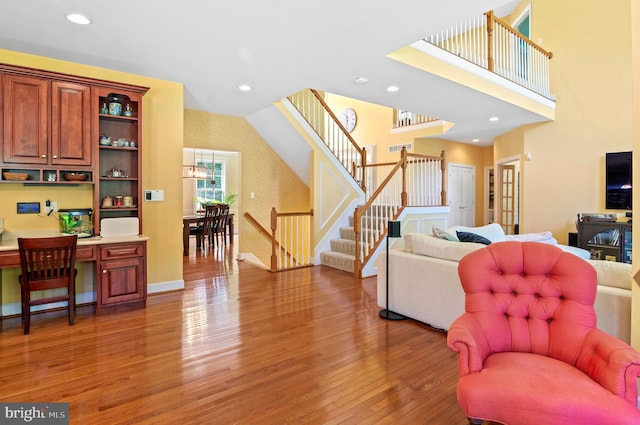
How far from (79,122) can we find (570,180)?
25.4 feet

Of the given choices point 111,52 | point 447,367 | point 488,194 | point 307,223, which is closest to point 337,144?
point 307,223

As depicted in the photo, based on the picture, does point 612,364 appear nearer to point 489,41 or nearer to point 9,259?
point 9,259

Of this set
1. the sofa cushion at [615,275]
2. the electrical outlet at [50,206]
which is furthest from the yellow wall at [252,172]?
the sofa cushion at [615,275]

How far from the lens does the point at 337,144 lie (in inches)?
264

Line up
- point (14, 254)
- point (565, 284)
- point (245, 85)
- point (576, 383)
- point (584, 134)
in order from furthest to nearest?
point (584, 134) < point (245, 85) < point (14, 254) < point (565, 284) < point (576, 383)

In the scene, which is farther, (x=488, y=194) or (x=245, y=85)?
(x=488, y=194)

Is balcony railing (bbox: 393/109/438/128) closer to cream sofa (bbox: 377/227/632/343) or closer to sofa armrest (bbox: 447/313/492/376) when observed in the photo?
cream sofa (bbox: 377/227/632/343)

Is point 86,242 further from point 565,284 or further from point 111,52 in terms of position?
point 565,284

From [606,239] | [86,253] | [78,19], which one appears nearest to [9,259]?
[86,253]

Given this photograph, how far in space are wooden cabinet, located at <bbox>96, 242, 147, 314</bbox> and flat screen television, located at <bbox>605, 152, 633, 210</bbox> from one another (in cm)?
724

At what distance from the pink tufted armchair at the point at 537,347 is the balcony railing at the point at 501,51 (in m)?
3.21

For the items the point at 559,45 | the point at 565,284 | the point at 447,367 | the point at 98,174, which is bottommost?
the point at 447,367

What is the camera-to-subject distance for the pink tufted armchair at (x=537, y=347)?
144 centimetres

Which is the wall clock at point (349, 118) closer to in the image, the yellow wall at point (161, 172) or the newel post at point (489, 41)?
the newel post at point (489, 41)
